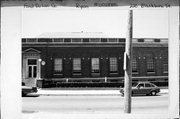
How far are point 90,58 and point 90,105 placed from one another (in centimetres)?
99

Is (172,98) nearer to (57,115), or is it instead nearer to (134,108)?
(134,108)

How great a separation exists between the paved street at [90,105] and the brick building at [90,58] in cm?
40

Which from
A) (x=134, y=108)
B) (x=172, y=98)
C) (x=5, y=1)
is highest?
(x=5, y=1)

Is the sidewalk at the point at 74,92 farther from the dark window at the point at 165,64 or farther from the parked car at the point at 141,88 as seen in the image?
the dark window at the point at 165,64

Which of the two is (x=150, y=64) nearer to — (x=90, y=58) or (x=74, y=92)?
(x=90, y=58)

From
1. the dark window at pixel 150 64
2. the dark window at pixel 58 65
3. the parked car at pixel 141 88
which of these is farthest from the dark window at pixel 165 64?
the dark window at pixel 58 65

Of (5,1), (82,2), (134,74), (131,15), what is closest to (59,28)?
(82,2)

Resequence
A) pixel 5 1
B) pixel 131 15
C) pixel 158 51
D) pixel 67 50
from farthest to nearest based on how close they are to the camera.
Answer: pixel 67 50 < pixel 158 51 < pixel 131 15 < pixel 5 1

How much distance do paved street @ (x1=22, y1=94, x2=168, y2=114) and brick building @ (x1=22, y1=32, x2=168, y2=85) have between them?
0.40 meters

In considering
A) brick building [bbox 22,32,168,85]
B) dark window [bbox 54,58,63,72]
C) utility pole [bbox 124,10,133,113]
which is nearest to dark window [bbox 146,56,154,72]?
brick building [bbox 22,32,168,85]

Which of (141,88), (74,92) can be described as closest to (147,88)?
(141,88)

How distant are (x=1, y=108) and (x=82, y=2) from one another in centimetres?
209

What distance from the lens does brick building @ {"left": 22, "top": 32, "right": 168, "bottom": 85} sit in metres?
4.33

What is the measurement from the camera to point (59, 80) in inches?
205
